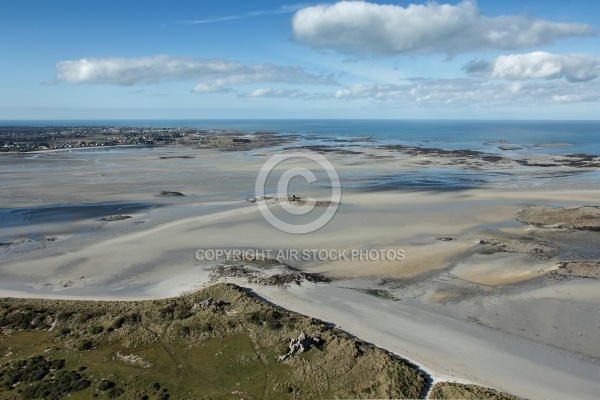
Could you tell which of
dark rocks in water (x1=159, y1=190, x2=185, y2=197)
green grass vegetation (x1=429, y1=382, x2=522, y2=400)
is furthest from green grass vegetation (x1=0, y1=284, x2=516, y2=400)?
dark rocks in water (x1=159, y1=190, x2=185, y2=197)

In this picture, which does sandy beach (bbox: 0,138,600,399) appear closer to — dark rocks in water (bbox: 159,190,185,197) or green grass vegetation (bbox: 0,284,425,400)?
dark rocks in water (bbox: 159,190,185,197)

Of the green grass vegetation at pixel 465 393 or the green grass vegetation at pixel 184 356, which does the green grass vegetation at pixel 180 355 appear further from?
the green grass vegetation at pixel 465 393

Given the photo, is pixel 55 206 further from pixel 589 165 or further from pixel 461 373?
pixel 589 165

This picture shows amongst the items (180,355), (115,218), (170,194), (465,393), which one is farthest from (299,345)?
(170,194)

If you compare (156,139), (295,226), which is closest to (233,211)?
(295,226)

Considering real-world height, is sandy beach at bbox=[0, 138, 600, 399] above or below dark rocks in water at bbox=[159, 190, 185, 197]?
below

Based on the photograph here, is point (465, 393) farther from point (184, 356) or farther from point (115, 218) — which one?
point (115, 218)
